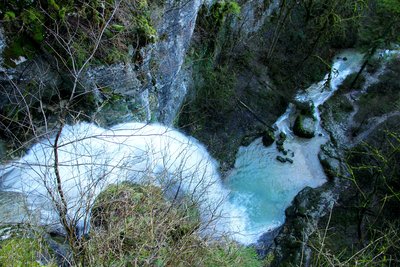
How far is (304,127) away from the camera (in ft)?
50.3

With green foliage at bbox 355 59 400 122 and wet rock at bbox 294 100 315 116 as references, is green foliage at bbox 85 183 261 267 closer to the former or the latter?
wet rock at bbox 294 100 315 116

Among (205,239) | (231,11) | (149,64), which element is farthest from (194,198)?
(231,11)

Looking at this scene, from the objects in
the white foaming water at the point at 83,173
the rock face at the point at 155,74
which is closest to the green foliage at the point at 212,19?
the rock face at the point at 155,74

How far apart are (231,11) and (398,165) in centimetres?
842

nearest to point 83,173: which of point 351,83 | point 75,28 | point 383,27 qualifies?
point 75,28

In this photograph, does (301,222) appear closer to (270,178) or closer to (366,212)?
(270,178)

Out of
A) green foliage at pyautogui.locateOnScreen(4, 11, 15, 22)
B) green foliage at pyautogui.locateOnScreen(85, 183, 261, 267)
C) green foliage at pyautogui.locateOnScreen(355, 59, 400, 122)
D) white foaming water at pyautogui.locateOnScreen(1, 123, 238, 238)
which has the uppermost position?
green foliage at pyautogui.locateOnScreen(355, 59, 400, 122)

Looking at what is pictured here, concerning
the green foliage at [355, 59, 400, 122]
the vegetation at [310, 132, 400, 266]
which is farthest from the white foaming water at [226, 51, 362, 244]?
the green foliage at [355, 59, 400, 122]

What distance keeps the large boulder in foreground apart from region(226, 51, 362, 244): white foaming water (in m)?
0.23

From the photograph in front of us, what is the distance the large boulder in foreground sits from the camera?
599 inches

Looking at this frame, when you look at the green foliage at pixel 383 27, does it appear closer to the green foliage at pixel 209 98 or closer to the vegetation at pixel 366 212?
the vegetation at pixel 366 212

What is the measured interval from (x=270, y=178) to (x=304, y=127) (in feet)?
10.3

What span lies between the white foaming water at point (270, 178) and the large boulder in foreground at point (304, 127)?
9.0 inches

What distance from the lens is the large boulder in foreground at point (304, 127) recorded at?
50.0 ft
